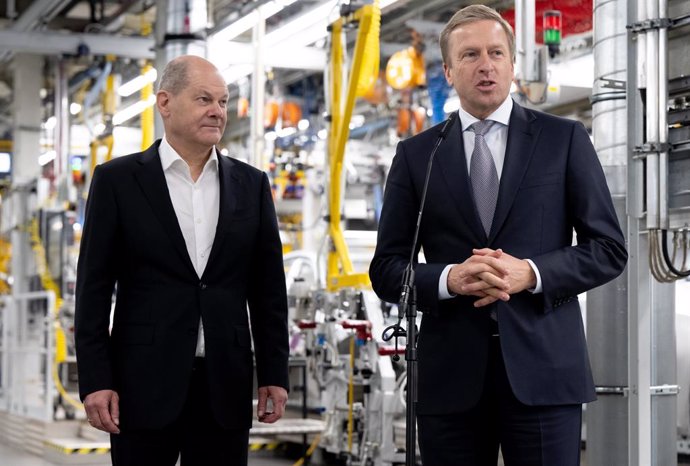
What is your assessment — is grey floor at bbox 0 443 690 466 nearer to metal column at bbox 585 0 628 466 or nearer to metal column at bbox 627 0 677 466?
metal column at bbox 585 0 628 466

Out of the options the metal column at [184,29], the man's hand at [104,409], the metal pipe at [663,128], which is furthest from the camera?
the metal column at [184,29]

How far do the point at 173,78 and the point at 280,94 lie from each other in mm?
14333

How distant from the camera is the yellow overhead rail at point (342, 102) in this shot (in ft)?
26.2

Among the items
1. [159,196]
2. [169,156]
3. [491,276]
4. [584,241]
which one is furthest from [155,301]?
[584,241]

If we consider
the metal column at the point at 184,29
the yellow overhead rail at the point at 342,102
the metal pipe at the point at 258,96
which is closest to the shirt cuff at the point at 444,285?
the yellow overhead rail at the point at 342,102

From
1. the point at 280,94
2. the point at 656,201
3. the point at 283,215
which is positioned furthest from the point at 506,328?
the point at 283,215

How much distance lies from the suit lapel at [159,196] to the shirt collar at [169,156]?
0.02 meters

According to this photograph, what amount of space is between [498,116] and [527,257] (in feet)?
1.16

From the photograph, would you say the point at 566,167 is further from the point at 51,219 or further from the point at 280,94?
the point at 280,94

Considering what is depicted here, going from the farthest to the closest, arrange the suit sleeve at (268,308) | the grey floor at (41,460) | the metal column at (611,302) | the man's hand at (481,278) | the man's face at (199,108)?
the grey floor at (41,460) < the metal column at (611,302) < the suit sleeve at (268,308) < the man's face at (199,108) < the man's hand at (481,278)

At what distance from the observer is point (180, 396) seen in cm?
292

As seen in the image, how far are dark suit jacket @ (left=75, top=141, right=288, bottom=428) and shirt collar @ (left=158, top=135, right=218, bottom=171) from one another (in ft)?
0.08

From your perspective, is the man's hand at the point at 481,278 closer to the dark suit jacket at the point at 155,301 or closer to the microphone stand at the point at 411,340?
the microphone stand at the point at 411,340

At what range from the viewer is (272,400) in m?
3.11
